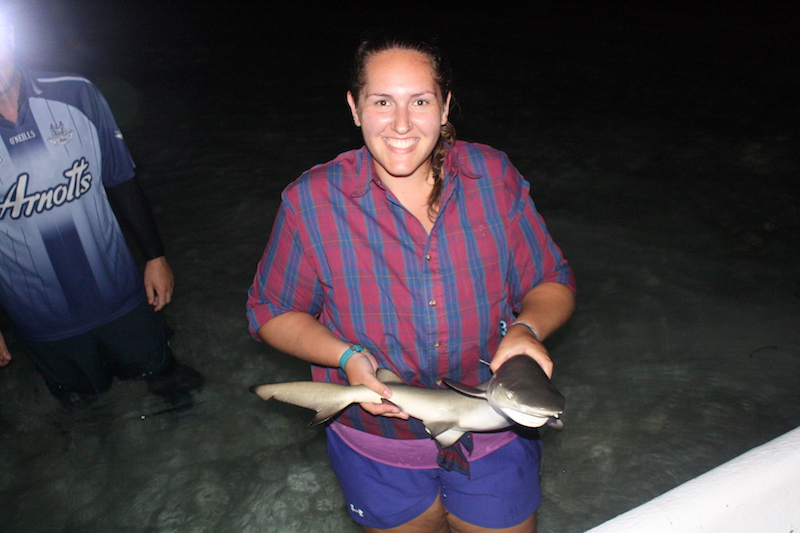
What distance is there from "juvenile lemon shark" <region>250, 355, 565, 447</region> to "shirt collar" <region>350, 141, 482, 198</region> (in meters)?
0.59

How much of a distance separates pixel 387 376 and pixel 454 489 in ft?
1.72

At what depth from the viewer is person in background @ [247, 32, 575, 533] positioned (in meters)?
1.77

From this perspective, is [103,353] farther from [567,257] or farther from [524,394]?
[567,257]

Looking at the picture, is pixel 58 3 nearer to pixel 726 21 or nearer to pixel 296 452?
pixel 726 21

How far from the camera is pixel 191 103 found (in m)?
9.33

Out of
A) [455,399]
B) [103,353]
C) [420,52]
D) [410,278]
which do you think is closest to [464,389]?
[455,399]

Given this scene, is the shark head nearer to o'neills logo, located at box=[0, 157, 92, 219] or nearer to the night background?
the night background

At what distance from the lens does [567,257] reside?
16.9ft

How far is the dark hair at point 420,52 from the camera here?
5.62ft

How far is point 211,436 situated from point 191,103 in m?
7.09

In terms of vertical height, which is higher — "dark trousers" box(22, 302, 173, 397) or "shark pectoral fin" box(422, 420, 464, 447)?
"shark pectoral fin" box(422, 420, 464, 447)

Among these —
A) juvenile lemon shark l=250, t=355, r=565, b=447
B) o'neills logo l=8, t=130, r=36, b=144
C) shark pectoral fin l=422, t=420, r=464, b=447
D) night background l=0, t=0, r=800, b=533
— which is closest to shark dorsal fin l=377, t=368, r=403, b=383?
juvenile lemon shark l=250, t=355, r=565, b=447

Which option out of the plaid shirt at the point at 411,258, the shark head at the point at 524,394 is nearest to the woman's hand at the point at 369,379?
the plaid shirt at the point at 411,258

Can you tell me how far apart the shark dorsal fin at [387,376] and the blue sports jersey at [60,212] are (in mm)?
1755
